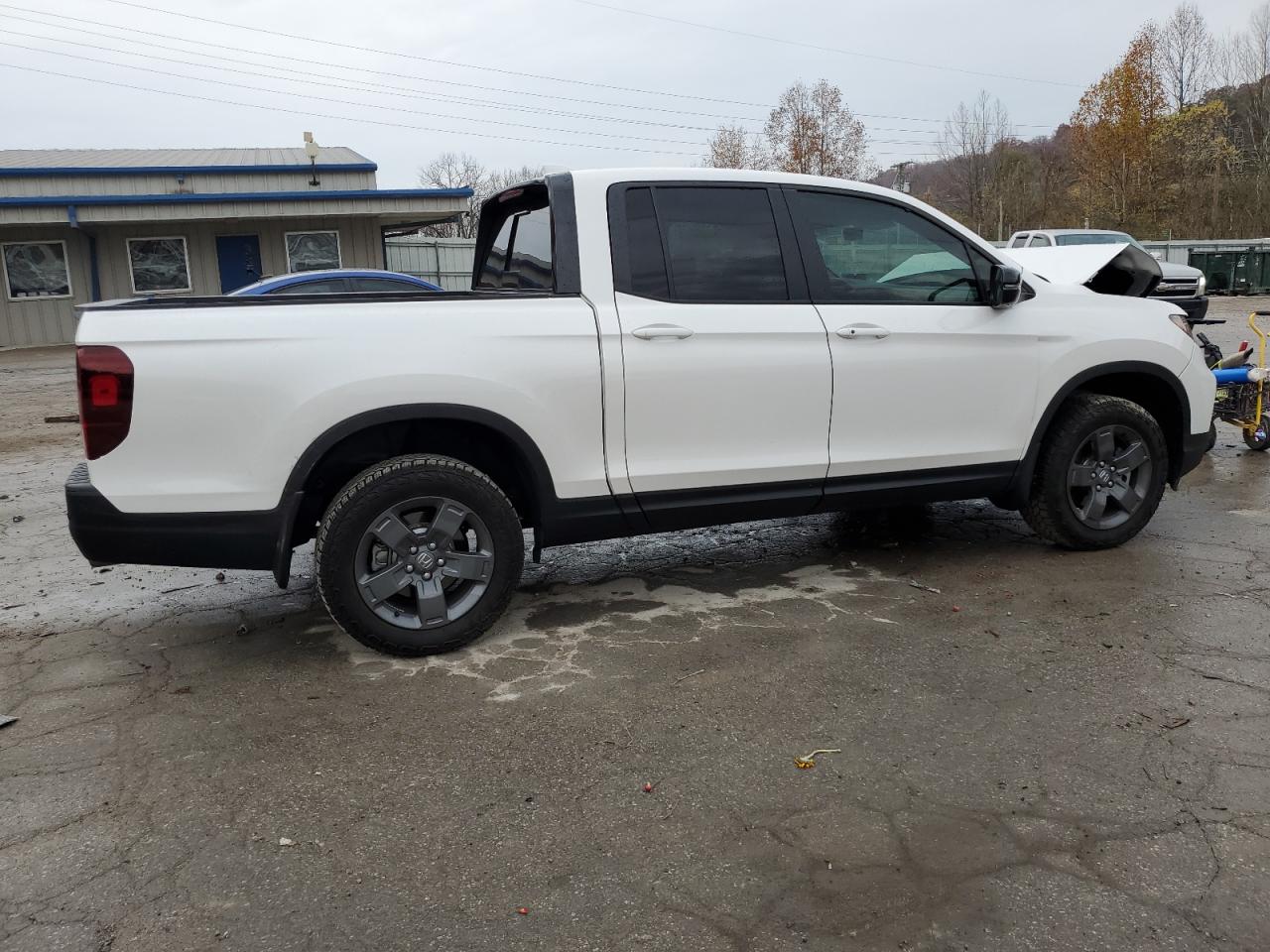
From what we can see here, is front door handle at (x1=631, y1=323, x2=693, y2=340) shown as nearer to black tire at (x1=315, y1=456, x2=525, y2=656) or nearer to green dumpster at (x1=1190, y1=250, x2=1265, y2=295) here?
black tire at (x1=315, y1=456, x2=525, y2=656)

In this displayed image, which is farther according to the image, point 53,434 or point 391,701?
point 53,434

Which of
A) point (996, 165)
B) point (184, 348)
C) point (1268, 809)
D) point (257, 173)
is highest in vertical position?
point (996, 165)

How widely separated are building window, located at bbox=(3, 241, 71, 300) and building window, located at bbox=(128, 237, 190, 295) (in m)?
1.51

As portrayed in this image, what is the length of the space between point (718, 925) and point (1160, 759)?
1.64 meters

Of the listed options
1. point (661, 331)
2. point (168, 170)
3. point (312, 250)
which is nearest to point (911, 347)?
point (661, 331)

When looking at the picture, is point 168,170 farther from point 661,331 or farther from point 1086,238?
point 661,331

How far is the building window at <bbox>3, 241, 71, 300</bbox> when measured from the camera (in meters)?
22.8

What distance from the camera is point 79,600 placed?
4.89 m

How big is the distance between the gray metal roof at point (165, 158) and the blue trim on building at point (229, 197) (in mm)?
1546

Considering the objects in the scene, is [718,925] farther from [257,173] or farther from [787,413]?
[257,173]

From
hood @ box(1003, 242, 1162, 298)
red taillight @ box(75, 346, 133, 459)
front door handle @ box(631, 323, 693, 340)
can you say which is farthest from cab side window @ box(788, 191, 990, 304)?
red taillight @ box(75, 346, 133, 459)

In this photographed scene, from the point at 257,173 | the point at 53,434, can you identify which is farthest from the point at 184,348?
the point at 257,173

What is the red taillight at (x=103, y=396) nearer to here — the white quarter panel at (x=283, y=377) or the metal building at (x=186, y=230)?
the white quarter panel at (x=283, y=377)

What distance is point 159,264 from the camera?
23312 mm
